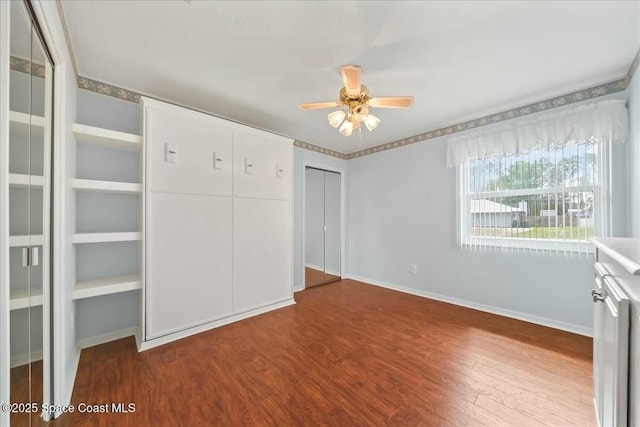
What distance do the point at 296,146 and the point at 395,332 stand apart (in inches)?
116

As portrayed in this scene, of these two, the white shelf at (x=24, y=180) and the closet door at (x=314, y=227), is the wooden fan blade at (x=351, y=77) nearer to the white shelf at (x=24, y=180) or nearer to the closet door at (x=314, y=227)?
the white shelf at (x=24, y=180)

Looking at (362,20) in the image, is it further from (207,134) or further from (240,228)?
(240,228)

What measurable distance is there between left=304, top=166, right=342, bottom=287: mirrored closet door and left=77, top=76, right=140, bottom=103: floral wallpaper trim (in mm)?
2394

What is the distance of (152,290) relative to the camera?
214 centimetres

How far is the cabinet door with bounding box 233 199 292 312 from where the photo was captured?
272 centimetres

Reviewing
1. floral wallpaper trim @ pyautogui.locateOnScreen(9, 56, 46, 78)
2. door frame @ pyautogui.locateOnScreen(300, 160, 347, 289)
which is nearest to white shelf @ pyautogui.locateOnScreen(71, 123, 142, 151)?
floral wallpaper trim @ pyautogui.locateOnScreen(9, 56, 46, 78)

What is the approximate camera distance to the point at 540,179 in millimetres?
2572

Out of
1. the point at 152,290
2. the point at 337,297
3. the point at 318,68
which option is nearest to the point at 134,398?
the point at 152,290

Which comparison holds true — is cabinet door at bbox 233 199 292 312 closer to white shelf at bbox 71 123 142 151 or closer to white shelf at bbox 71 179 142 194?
white shelf at bbox 71 179 142 194

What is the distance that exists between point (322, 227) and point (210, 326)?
2387 millimetres

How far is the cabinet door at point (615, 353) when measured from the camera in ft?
2.83

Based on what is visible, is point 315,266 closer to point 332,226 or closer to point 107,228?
point 332,226

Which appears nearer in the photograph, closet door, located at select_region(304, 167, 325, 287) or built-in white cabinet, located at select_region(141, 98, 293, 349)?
built-in white cabinet, located at select_region(141, 98, 293, 349)

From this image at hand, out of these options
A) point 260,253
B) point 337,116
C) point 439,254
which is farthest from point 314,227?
point 337,116
